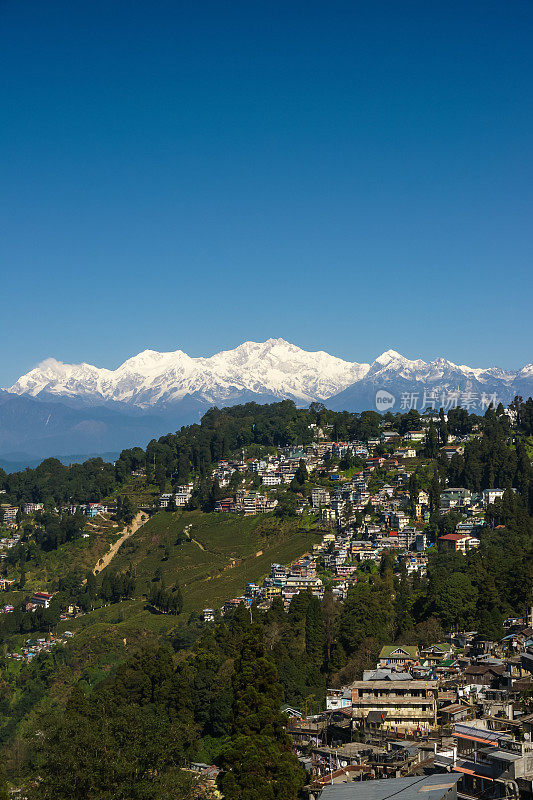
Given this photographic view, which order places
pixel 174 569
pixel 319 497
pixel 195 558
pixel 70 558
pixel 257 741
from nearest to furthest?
1. pixel 257 741
2. pixel 174 569
3. pixel 195 558
4. pixel 319 497
5. pixel 70 558

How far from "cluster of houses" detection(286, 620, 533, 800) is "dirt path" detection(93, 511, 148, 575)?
Answer: 5284cm

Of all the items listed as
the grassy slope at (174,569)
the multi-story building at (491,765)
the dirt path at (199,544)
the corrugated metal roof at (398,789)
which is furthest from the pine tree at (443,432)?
the corrugated metal roof at (398,789)

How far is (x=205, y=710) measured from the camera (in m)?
37.7

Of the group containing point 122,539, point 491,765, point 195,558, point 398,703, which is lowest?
point 195,558

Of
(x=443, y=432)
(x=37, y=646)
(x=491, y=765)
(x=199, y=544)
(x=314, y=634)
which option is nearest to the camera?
(x=491, y=765)

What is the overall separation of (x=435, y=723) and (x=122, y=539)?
69261 mm

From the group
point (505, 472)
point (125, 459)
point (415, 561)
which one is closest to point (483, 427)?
point (505, 472)

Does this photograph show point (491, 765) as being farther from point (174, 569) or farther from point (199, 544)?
point (199, 544)

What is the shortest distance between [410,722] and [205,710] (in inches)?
412

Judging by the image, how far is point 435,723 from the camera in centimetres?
3044

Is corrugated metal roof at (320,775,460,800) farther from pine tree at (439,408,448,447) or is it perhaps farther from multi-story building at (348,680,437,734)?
pine tree at (439,408,448,447)

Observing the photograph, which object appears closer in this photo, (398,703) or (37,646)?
(398,703)

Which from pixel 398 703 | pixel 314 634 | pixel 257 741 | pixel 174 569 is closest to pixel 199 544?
pixel 174 569

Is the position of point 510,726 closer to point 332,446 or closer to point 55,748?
point 55,748
